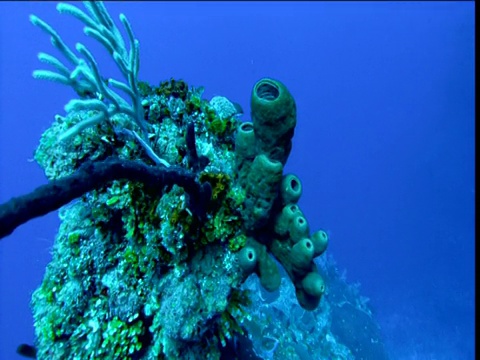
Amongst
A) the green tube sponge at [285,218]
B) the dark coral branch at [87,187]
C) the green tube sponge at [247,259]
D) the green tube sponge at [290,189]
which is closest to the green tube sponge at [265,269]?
the green tube sponge at [247,259]

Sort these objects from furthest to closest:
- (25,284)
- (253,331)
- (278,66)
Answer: (278,66)
(25,284)
(253,331)

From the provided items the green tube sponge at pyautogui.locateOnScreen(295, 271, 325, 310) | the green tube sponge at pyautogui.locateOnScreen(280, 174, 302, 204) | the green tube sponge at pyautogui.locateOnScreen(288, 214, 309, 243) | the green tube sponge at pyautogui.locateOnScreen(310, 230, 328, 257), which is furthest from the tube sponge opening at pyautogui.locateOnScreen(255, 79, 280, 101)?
the green tube sponge at pyautogui.locateOnScreen(295, 271, 325, 310)

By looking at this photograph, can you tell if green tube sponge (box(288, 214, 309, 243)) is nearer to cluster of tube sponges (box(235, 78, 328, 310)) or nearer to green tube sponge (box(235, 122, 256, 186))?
cluster of tube sponges (box(235, 78, 328, 310))

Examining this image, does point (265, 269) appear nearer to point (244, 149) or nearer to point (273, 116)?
point (244, 149)

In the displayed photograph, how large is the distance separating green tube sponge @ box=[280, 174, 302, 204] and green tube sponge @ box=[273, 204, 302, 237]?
0.07 metres

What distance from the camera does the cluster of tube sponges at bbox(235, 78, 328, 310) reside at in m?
3.23

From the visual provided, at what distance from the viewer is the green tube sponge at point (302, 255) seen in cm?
328

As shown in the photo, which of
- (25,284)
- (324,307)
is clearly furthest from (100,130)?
(25,284)

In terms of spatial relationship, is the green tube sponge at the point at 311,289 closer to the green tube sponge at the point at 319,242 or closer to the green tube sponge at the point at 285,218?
the green tube sponge at the point at 319,242

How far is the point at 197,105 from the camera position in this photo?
3.87 m

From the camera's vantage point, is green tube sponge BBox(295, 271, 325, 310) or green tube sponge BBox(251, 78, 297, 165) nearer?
green tube sponge BBox(251, 78, 297, 165)

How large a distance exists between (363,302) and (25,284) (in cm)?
4696

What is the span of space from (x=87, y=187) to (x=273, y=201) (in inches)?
66.5

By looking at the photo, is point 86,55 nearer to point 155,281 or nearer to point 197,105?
point 197,105
